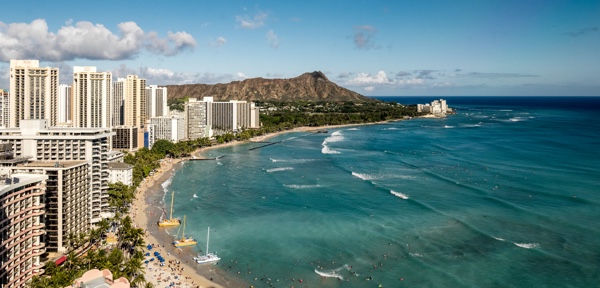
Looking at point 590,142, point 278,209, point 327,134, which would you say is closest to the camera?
point 278,209

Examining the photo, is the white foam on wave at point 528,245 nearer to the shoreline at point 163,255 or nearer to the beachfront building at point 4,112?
the shoreline at point 163,255

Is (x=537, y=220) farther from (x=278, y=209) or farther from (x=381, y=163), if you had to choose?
(x=381, y=163)

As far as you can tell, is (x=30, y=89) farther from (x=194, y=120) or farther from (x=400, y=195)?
(x=400, y=195)

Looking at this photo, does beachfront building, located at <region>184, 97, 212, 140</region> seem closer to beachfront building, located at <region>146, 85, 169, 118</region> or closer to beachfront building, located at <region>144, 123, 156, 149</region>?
beachfront building, located at <region>144, 123, 156, 149</region>

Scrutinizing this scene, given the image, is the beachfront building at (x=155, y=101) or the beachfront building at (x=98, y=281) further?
the beachfront building at (x=155, y=101)

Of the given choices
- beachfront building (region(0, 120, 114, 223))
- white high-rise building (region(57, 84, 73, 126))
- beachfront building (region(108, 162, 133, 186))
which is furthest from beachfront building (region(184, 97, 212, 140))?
beachfront building (region(0, 120, 114, 223))

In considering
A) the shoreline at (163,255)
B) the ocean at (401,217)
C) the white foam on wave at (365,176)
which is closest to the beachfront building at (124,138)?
the ocean at (401,217)

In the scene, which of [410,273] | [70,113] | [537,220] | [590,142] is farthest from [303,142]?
[410,273]
